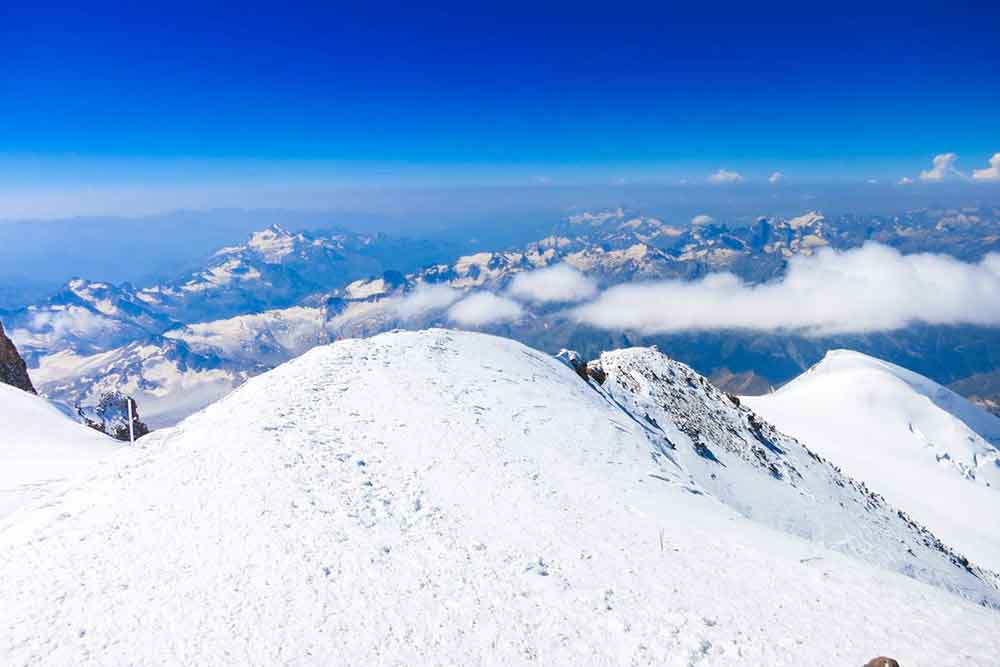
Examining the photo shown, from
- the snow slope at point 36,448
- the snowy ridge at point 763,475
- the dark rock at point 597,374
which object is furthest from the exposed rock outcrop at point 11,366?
the snowy ridge at point 763,475

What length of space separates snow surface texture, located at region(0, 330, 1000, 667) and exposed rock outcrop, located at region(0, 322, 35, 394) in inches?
1820

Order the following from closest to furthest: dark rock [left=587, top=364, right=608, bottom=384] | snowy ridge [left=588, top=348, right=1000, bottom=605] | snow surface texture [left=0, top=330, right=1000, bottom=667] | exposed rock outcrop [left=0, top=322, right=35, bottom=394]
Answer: snow surface texture [left=0, top=330, right=1000, bottom=667]
snowy ridge [left=588, top=348, right=1000, bottom=605]
dark rock [left=587, top=364, right=608, bottom=384]
exposed rock outcrop [left=0, top=322, right=35, bottom=394]

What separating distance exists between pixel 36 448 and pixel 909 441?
4677 inches

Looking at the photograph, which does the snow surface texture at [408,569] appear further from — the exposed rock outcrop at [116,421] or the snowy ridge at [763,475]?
the exposed rock outcrop at [116,421]

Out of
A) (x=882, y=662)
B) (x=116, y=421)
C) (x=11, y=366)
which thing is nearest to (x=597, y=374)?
(x=882, y=662)

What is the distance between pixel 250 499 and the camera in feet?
43.3

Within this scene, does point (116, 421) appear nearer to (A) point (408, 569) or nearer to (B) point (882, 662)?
(A) point (408, 569)

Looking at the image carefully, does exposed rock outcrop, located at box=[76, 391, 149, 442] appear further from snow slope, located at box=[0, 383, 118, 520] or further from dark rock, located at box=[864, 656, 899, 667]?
dark rock, located at box=[864, 656, 899, 667]

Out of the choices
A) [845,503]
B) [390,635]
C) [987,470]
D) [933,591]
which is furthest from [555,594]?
[987,470]

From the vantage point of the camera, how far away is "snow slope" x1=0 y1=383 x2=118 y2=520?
1800 centimetres

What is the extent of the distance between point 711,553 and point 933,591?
591cm

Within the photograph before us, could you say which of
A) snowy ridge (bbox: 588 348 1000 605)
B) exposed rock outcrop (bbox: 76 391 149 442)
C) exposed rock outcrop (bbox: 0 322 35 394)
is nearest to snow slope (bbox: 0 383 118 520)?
exposed rock outcrop (bbox: 76 391 149 442)

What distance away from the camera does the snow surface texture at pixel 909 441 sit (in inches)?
2502

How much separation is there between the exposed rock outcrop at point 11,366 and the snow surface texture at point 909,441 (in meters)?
98.1
